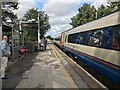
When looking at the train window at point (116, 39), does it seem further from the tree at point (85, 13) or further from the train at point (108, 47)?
the tree at point (85, 13)

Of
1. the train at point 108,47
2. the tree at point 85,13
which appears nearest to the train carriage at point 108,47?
the train at point 108,47

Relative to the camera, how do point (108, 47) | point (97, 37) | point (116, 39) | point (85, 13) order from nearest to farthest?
1. point (116, 39)
2. point (108, 47)
3. point (97, 37)
4. point (85, 13)

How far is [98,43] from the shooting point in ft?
38.0

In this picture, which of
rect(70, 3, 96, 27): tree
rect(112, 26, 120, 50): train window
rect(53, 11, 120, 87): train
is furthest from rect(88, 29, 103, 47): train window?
rect(70, 3, 96, 27): tree

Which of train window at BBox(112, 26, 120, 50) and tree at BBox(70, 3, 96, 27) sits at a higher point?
tree at BBox(70, 3, 96, 27)

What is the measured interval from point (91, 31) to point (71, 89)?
5.65 m

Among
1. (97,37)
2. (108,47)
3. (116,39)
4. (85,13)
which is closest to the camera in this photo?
(116,39)

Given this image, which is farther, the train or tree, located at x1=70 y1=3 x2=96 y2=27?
tree, located at x1=70 y1=3 x2=96 y2=27

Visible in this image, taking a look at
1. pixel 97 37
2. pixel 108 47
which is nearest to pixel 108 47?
pixel 108 47

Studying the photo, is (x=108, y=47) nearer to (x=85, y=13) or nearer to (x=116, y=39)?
(x=116, y=39)

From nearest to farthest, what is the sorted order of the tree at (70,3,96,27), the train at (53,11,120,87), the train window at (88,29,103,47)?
the train at (53,11,120,87)
the train window at (88,29,103,47)
the tree at (70,3,96,27)

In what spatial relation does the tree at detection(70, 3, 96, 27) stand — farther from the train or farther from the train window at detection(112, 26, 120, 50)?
the train window at detection(112, 26, 120, 50)

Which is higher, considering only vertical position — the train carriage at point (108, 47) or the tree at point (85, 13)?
the tree at point (85, 13)

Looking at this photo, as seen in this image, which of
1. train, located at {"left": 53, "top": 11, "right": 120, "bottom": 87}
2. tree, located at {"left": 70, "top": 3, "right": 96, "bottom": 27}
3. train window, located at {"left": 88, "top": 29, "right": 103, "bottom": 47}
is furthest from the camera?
tree, located at {"left": 70, "top": 3, "right": 96, "bottom": 27}
